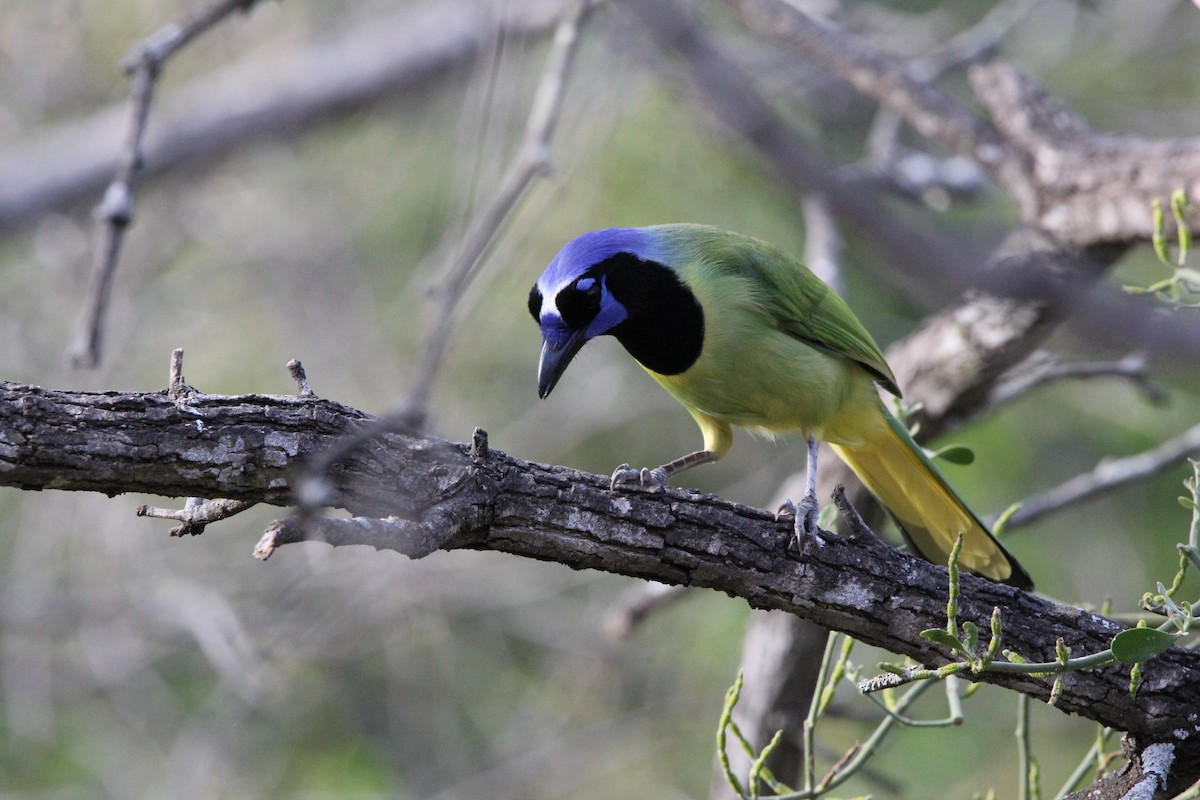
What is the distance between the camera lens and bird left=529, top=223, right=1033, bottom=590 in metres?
3.51

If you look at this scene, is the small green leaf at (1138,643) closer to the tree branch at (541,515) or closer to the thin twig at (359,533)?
the tree branch at (541,515)

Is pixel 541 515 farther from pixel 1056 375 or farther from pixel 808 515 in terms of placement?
pixel 1056 375

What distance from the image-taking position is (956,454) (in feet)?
11.1

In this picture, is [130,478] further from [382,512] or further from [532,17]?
[532,17]

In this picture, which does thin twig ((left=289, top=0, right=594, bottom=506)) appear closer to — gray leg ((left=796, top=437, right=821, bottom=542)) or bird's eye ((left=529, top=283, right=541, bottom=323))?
bird's eye ((left=529, top=283, right=541, bottom=323))

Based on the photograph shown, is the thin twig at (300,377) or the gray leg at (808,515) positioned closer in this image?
the thin twig at (300,377)

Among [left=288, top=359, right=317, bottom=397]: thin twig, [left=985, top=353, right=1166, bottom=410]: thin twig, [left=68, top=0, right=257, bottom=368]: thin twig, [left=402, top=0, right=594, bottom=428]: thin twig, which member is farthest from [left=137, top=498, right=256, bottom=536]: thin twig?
[left=985, top=353, right=1166, bottom=410]: thin twig

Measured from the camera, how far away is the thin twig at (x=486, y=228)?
1325 mm

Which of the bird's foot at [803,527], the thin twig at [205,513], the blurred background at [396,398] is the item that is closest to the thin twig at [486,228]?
the thin twig at [205,513]

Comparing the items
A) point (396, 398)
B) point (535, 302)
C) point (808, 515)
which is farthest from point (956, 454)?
point (396, 398)

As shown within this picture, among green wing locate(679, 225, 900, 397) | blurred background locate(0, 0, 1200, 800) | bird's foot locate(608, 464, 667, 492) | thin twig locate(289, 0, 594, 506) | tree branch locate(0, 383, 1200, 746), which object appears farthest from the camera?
blurred background locate(0, 0, 1200, 800)

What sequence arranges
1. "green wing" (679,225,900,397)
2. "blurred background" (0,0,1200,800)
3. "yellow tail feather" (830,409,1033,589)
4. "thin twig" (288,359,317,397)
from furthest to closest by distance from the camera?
"blurred background" (0,0,1200,800) → "green wing" (679,225,900,397) → "yellow tail feather" (830,409,1033,589) → "thin twig" (288,359,317,397)

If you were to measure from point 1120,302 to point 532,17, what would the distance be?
6.48 m

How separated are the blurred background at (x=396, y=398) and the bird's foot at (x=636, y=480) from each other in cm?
259
